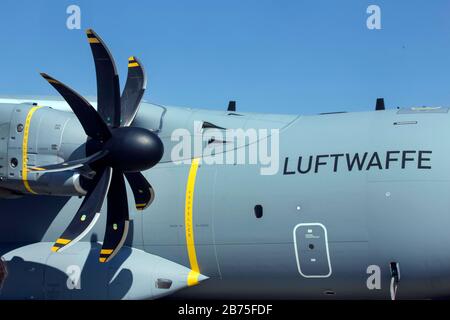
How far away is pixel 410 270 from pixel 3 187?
17.5ft

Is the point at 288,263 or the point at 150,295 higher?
the point at 288,263

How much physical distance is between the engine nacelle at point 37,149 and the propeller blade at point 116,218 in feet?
1.32

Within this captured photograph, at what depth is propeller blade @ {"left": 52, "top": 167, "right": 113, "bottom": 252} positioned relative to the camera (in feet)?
24.4

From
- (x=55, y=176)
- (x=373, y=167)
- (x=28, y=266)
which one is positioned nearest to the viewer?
(x=373, y=167)

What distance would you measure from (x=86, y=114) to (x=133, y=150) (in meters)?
0.77

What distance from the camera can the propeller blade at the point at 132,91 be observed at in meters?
8.45

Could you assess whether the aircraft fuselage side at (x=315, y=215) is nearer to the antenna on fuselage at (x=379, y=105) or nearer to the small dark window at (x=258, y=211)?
the small dark window at (x=258, y=211)

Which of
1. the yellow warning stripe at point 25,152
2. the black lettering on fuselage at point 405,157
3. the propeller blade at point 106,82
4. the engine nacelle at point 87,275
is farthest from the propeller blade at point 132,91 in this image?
the black lettering on fuselage at point 405,157

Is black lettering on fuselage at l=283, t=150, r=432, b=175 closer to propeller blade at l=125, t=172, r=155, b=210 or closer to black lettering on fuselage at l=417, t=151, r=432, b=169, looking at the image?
black lettering on fuselage at l=417, t=151, r=432, b=169

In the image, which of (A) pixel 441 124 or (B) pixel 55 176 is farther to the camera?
(B) pixel 55 176

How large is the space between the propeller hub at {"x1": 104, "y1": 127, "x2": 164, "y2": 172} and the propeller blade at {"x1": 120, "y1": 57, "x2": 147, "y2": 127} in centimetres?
69
